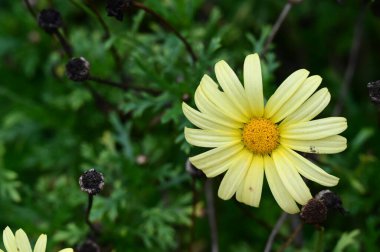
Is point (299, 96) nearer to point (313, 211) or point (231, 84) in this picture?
point (231, 84)

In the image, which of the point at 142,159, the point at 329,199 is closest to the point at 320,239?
the point at 329,199

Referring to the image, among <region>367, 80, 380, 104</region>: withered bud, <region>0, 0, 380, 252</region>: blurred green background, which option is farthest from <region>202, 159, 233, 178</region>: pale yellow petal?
<region>367, 80, 380, 104</region>: withered bud

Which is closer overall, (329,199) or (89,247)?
(329,199)

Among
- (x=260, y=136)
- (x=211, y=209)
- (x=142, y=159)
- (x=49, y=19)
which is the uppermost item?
(x=49, y=19)

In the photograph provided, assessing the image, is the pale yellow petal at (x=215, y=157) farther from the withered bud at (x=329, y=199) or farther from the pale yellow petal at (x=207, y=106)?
the withered bud at (x=329, y=199)

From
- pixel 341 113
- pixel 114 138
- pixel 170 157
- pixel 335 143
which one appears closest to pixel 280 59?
pixel 341 113

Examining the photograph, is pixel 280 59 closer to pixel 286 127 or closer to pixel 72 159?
pixel 72 159
